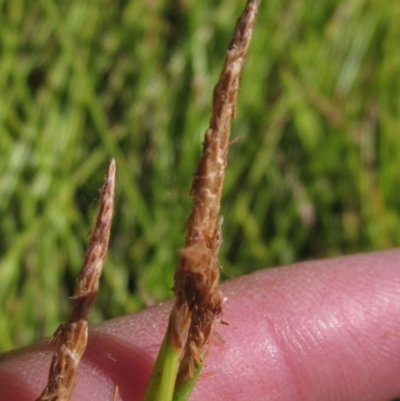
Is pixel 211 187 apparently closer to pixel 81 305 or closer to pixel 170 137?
pixel 81 305

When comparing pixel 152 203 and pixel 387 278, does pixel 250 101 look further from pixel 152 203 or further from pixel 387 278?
pixel 387 278

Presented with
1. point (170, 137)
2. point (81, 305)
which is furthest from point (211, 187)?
point (170, 137)

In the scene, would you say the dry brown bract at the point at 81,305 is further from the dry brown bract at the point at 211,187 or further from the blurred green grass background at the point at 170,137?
the blurred green grass background at the point at 170,137

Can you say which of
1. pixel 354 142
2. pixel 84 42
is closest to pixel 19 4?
pixel 84 42

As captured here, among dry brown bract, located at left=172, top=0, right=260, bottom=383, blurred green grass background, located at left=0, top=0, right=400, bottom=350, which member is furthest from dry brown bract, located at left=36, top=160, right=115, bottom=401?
blurred green grass background, located at left=0, top=0, right=400, bottom=350

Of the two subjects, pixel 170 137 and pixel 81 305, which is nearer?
pixel 81 305

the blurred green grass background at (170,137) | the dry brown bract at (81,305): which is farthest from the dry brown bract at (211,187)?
the blurred green grass background at (170,137)
